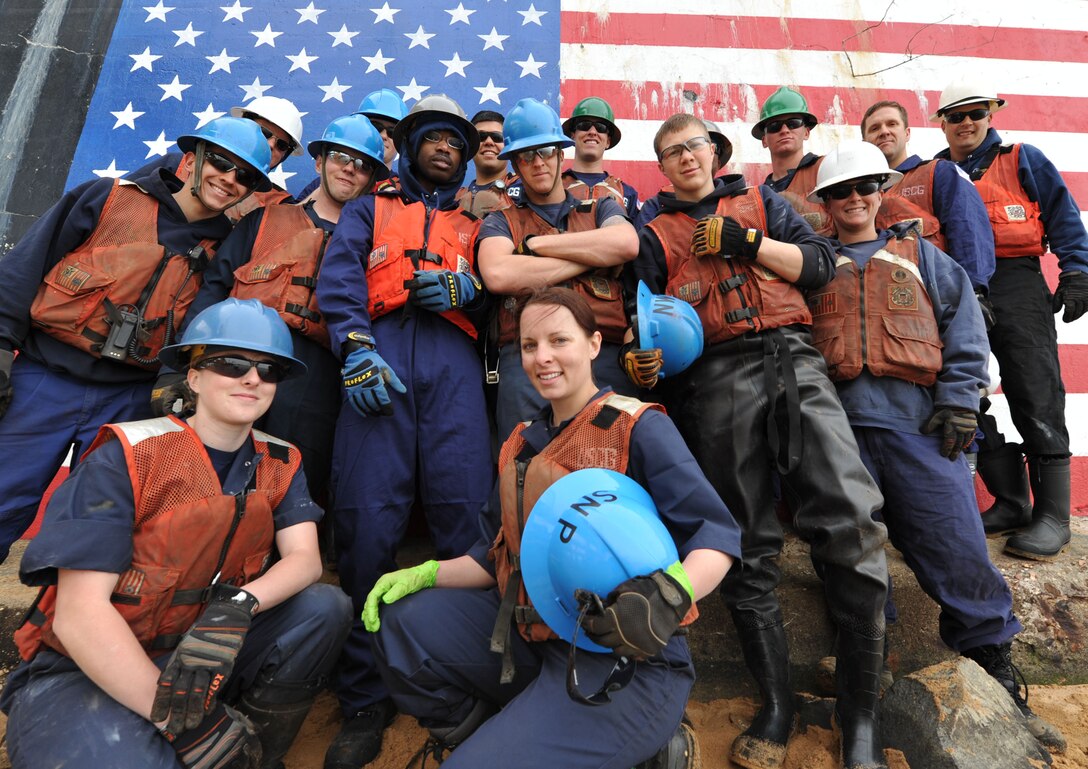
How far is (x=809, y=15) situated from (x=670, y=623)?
5991 millimetres

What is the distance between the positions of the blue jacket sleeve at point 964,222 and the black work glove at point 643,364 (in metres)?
1.88

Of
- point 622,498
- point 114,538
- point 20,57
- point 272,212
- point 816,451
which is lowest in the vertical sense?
point 114,538

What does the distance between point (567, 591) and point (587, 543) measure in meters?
0.17

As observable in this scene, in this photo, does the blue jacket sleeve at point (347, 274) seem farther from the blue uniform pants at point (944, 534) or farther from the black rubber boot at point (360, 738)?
the blue uniform pants at point (944, 534)

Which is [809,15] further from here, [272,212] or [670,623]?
[670,623]

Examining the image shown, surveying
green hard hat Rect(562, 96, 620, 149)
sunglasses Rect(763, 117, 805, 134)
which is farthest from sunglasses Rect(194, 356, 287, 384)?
sunglasses Rect(763, 117, 805, 134)

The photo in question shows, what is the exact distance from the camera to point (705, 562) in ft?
5.97

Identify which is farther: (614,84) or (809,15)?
(809,15)

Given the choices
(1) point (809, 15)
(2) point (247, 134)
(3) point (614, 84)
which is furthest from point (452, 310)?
(1) point (809, 15)

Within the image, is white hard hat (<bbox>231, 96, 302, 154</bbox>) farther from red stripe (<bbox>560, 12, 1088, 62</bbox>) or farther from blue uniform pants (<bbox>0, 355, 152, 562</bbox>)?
red stripe (<bbox>560, 12, 1088, 62</bbox>)

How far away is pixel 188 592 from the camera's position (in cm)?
208

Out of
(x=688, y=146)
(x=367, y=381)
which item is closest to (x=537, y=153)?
(x=688, y=146)

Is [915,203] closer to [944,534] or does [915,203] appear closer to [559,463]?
[944,534]

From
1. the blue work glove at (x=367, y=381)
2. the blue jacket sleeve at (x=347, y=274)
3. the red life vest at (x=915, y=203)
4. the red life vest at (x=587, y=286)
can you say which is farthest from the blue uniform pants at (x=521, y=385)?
the red life vest at (x=915, y=203)
